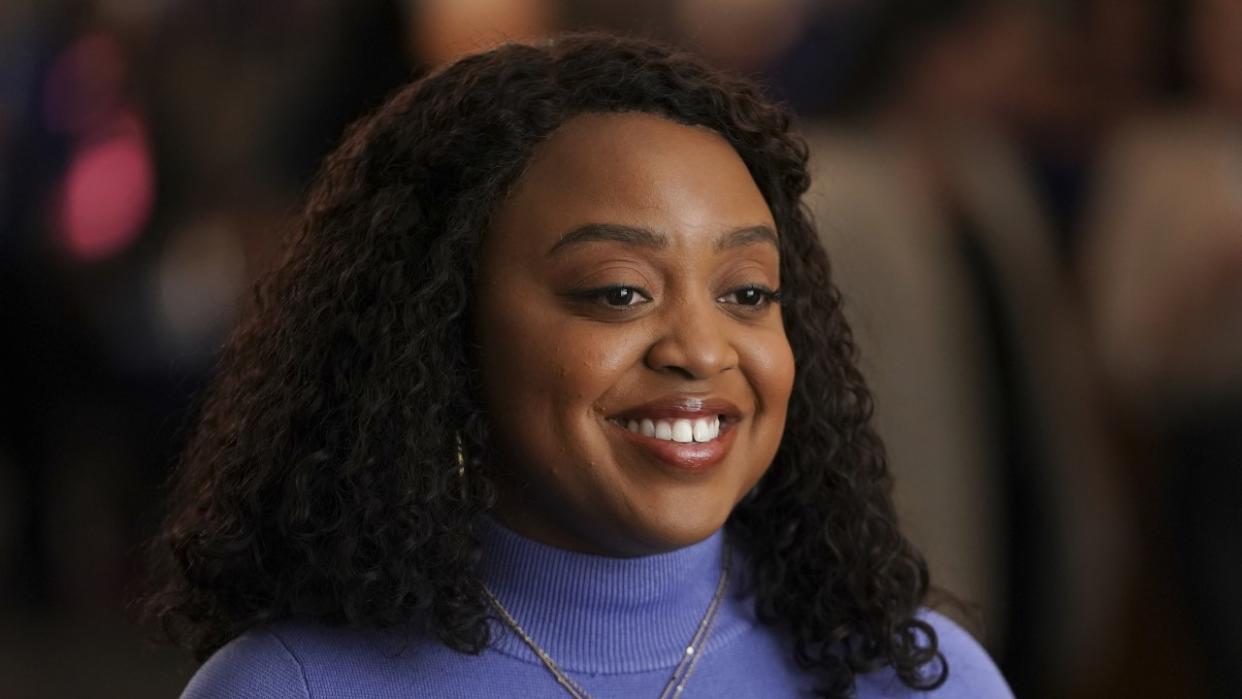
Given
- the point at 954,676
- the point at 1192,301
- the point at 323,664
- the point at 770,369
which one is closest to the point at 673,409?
the point at 770,369

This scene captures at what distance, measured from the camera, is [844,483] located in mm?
1962

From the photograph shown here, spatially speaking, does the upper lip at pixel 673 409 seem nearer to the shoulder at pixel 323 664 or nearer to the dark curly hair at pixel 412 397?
the dark curly hair at pixel 412 397

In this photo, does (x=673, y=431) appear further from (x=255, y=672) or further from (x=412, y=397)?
(x=255, y=672)

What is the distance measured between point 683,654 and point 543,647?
0.48ft

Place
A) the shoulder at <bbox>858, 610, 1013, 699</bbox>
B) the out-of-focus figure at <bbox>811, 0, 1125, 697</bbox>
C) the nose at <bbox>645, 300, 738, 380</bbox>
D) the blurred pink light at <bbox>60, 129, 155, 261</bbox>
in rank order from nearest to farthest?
the nose at <bbox>645, 300, 738, 380</bbox>
the shoulder at <bbox>858, 610, 1013, 699</bbox>
the out-of-focus figure at <bbox>811, 0, 1125, 697</bbox>
the blurred pink light at <bbox>60, 129, 155, 261</bbox>

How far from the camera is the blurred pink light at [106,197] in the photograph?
446 centimetres

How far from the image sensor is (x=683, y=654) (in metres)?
1.83

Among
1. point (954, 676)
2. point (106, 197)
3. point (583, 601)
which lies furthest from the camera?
point (106, 197)

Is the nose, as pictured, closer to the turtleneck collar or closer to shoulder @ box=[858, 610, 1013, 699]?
the turtleneck collar

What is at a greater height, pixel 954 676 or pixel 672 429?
pixel 672 429

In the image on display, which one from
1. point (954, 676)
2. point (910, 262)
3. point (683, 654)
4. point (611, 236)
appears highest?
point (611, 236)

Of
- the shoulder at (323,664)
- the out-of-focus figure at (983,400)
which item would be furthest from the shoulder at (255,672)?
the out-of-focus figure at (983,400)

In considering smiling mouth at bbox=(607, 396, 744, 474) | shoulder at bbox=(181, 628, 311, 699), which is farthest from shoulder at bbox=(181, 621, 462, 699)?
smiling mouth at bbox=(607, 396, 744, 474)

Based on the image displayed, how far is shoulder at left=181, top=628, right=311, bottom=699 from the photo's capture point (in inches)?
66.9
